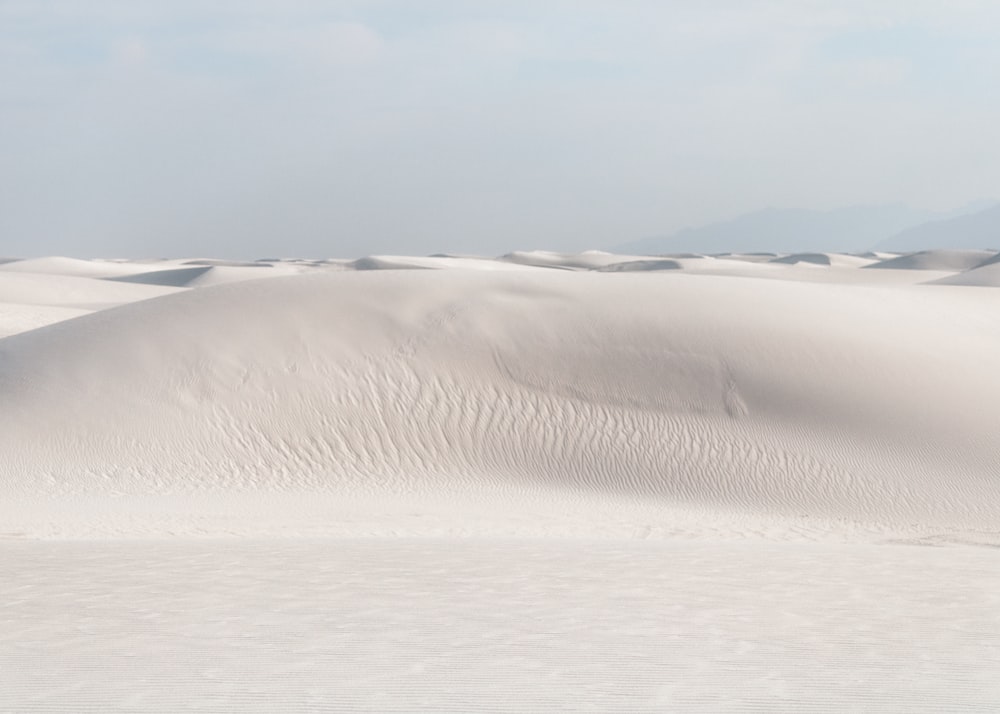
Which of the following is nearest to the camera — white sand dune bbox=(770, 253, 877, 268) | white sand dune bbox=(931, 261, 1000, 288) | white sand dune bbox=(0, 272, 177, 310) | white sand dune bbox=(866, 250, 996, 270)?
white sand dune bbox=(931, 261, 1000, 288)

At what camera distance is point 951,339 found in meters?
20.1

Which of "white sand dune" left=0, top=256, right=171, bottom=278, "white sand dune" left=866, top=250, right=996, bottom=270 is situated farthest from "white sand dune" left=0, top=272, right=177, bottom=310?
"white sand dune" left=866, top=250, right=996, bottom=270

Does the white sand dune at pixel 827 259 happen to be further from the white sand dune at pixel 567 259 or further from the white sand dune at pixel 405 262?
the white sand dune at pixel 405 262

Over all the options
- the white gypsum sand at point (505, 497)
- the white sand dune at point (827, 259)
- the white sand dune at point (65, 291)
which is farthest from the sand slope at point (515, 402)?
the white sand dune at point (827, 259)

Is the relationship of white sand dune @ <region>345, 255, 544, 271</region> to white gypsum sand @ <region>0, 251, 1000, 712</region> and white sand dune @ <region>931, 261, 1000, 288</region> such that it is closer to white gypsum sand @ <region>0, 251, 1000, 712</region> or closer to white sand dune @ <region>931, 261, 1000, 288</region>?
white sand dune @ <region>931, 261, 1000, 288</region>

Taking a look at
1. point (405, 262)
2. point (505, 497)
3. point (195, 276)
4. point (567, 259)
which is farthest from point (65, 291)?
point (567, 259)

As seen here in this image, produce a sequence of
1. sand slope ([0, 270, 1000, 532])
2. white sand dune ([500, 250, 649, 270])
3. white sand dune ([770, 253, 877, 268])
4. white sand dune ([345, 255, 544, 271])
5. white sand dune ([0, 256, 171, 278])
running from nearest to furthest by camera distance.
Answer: sand slope ([0, 270, 1000, 532])
white sand dune ([345, 255, 544, 271])
white sand dune ([0, 256, 171, 278])
white sand dune ([500, 250, 649, 270])
white sand dune ([770, 253, 877, 268])

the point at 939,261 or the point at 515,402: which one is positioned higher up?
the point at 939,261

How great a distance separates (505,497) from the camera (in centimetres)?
1517

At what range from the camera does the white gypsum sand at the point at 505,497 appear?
505 cm

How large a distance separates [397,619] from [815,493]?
1068 cm

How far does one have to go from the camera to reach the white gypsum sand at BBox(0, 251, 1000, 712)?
5.05 metres

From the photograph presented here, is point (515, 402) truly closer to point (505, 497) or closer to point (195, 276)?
point (505, 497)

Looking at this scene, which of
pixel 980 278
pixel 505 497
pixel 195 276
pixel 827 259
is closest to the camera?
pixel 505 497
